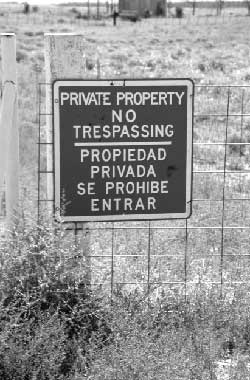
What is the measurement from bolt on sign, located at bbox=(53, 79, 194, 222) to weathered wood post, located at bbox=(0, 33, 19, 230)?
26 centimetres

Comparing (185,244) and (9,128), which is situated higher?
(9,128)

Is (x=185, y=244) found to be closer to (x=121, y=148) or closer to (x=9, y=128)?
(x=121, y=148)

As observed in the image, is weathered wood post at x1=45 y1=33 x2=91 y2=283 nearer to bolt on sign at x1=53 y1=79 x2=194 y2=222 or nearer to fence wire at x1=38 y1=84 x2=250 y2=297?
bolt on sign at x1=53 y1=79 x2=194 y2=222

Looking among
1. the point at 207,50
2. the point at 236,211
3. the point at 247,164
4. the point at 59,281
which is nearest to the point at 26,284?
the point at 59,281

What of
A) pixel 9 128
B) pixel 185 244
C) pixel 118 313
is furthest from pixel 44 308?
pixel 185 244

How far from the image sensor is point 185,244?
607 centimetres

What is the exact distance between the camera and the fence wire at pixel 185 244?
5.52 metres

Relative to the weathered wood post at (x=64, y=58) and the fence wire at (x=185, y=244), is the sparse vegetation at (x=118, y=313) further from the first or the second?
the weathered wood post at (x=64, y=58)

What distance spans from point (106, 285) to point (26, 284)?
0.87 meters

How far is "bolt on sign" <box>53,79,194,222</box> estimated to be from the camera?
5258 millimetres

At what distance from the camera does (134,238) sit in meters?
7.44

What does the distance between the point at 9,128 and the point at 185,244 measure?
66.0 inches

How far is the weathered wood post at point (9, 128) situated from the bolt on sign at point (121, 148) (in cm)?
26

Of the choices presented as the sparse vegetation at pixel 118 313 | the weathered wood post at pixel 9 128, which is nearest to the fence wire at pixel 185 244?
the sparse vegetation at pixel 118 313
